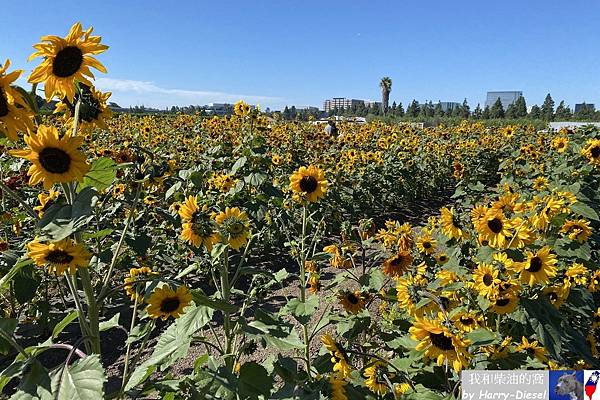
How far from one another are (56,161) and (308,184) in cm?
167

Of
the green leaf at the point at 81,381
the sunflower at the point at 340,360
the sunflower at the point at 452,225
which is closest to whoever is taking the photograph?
the green leaf at the point at 81,381

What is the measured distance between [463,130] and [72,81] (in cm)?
1752

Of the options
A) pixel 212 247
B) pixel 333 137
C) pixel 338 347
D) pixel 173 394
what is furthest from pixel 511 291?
pixel 333 137

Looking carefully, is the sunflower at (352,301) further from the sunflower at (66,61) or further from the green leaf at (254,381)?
the sunflower at (66,61)

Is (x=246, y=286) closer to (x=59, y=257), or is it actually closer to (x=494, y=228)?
(x=494, y=228)

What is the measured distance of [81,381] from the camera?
1.14 metres

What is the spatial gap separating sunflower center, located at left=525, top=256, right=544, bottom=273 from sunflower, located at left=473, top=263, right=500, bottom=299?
27 centimetres

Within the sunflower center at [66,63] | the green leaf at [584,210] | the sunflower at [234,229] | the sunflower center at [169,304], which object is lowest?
the sunflower center at [169,304]

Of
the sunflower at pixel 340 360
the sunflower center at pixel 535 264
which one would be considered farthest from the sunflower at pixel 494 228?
the sunflower at pixel 340 360

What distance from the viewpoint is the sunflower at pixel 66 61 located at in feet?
4.52

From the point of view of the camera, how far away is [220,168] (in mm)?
7258

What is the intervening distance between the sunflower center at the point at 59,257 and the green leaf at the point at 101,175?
0.30 meters

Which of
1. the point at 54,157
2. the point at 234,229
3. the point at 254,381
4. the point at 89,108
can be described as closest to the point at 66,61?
the point at 89,108

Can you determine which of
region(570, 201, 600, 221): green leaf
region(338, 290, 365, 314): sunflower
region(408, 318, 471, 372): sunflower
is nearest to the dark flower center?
region(408, 318, 471, 372): sunflower
